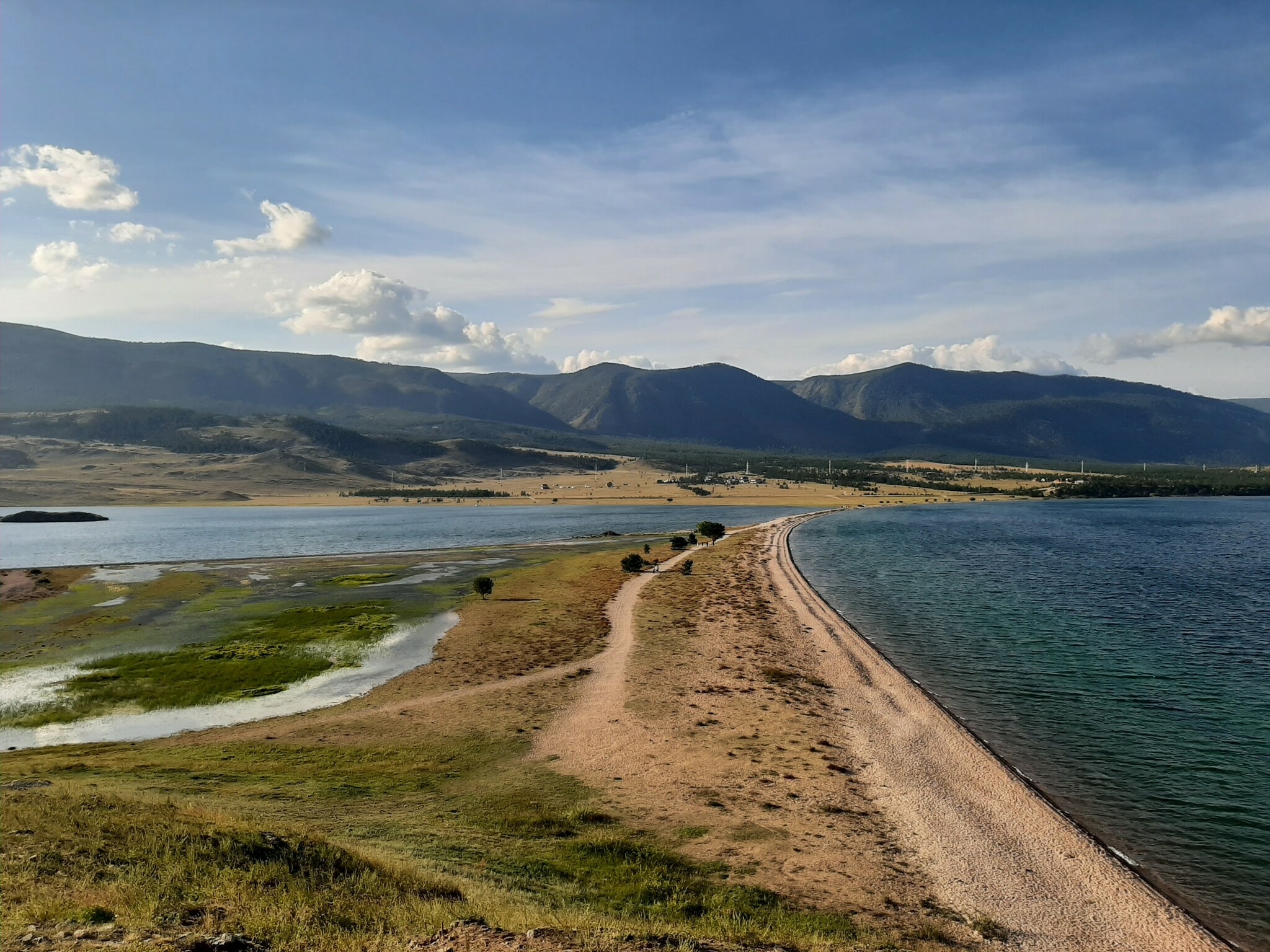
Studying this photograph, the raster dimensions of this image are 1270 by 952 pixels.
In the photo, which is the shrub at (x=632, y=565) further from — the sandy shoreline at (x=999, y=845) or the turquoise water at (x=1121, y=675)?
the sandy shoreline at (x=999, y=845)

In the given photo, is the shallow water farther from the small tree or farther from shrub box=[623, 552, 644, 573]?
the small tree

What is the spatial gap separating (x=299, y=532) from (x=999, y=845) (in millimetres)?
149226

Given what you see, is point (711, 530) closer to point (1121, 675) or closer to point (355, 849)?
point (1121, 675)

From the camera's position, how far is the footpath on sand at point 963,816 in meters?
16.8

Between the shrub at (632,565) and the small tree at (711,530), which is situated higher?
the small tree at (711,530)

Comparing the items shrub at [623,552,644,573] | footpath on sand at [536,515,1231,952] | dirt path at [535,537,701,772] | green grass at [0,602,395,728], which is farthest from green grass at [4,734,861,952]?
shrub at [623,552,644,573]

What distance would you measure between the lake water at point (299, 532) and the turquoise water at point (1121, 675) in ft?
221

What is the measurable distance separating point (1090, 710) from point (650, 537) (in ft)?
293

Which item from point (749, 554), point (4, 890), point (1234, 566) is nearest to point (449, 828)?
point (4, 890)

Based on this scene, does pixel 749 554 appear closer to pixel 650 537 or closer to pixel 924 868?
pixel 650 537

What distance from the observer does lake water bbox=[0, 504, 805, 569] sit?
109 meters

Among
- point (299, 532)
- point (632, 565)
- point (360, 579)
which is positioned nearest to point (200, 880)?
point (632, 565)

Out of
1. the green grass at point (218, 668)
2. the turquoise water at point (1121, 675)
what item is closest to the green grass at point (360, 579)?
the green grass at point (218, 668)

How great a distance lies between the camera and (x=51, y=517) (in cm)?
17700
